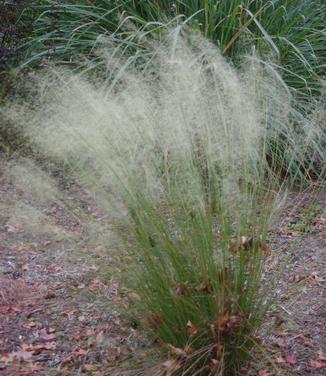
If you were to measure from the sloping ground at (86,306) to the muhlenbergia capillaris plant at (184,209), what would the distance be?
0.41ft

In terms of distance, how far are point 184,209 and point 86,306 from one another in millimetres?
960

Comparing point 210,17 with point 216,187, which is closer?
point 216,187

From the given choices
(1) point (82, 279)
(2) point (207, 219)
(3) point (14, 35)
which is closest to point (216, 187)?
(2) point (207, 219)

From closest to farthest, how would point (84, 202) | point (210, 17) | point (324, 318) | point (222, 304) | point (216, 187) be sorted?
point (222, 304) < point (216, 187) < point (324, 318) < point (84, 202) < point (210, 17)

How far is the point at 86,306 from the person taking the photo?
2592mm

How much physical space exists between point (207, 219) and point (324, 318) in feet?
3.00

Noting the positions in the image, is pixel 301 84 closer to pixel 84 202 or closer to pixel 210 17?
pixel 210 17

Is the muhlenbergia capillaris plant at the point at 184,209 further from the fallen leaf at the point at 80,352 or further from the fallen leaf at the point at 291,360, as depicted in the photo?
the fallen leaf at the point at 80,352

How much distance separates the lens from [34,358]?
7.35 feet

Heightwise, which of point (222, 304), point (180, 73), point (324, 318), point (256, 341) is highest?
point (180, 73)

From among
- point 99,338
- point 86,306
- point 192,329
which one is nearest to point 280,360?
point 192,329

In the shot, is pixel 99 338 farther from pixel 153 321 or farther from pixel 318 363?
pixel 318 363

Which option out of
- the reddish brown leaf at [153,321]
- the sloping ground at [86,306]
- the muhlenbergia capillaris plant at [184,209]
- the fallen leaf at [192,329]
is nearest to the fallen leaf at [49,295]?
the sloping ground at [86,306]

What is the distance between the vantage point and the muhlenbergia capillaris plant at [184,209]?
1770 millimetres
